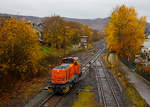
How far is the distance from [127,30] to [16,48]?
25138 mm

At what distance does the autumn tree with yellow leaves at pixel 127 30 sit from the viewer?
34188mm

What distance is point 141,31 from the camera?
3412cm

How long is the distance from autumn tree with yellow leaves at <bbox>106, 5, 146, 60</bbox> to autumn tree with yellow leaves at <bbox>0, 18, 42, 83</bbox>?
22.1 m

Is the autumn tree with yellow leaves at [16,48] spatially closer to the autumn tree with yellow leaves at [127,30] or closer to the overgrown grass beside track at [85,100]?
the overgrown grass beside track at [85,100]

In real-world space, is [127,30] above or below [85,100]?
A: above

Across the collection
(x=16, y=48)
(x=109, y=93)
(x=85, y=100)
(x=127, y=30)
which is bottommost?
(x=85, y=100)

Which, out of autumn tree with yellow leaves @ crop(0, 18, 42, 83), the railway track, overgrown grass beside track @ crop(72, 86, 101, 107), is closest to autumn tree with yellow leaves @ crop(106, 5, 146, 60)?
the railway track

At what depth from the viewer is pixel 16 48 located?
1775 centimetres

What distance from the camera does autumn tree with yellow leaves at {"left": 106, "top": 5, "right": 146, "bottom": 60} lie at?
34.2 metres

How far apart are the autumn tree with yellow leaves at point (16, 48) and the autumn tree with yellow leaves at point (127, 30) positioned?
22097 mm

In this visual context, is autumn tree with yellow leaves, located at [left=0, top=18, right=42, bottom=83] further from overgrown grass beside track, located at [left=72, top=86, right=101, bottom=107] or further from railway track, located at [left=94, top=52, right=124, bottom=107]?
railway track, located at [left=94, top=52, right=124, bottom=107]

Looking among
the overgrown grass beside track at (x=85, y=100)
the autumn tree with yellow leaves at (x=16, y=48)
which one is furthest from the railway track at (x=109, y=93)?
the autumn tree with yellow leaves at (x=16, y=48)

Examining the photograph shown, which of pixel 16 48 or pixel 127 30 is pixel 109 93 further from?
pixel 127 30

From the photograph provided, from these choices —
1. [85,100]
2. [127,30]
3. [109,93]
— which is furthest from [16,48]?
[127,30]
